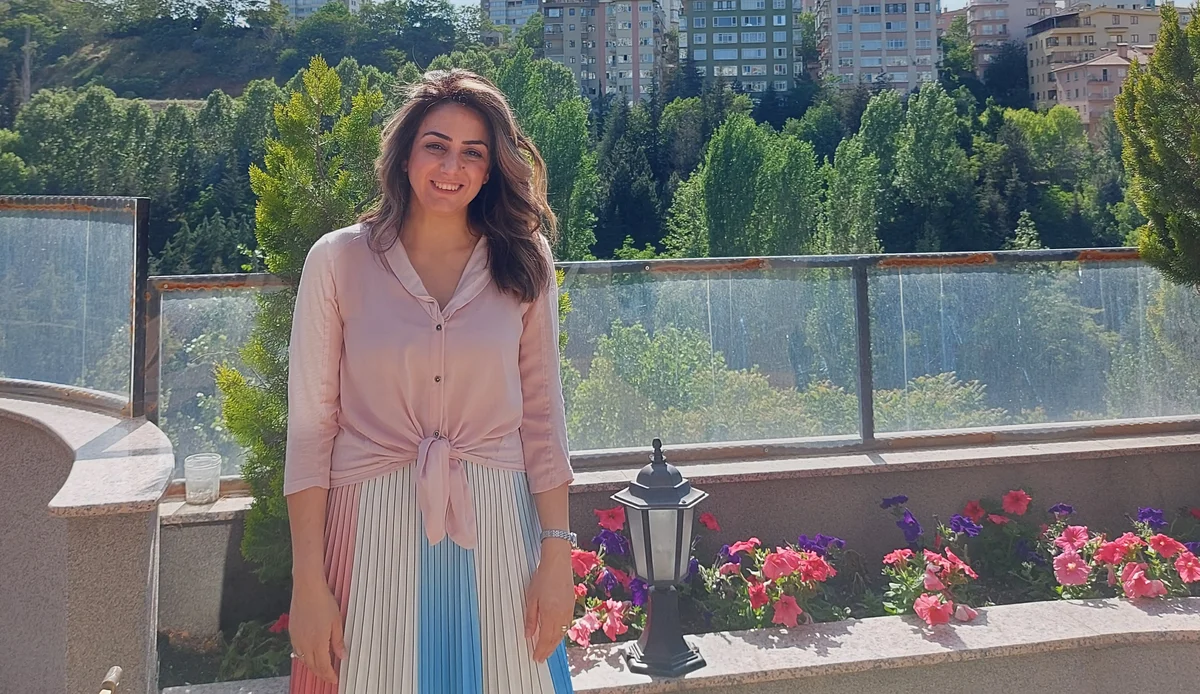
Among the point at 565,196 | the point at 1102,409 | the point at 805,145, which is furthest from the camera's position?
the point at 805,145

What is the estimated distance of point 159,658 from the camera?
113 inches

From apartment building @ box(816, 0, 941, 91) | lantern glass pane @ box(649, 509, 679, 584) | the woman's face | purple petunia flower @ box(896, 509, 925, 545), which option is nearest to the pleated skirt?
the woman's face

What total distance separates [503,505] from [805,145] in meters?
50.2

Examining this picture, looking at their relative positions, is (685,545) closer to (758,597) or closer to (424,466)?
(758,597)

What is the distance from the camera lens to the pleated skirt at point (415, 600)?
1.49m

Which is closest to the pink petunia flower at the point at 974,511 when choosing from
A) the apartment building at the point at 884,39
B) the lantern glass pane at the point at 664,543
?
the lantern glass pane at the point at 664,543

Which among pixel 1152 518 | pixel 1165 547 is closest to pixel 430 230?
pixel 1165 547

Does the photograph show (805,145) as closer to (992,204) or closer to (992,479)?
(992,204)

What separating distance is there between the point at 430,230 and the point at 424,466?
40 centimetres

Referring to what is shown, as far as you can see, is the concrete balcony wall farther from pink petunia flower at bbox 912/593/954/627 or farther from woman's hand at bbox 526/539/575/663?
pink petunia flower at bbox 912/593/954/627

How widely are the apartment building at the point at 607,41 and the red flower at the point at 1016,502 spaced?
92.9 metres

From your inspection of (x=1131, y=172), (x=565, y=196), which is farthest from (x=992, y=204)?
(x=1131, y=172)

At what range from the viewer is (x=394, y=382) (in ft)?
4.89

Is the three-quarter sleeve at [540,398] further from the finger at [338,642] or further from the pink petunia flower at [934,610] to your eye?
the pink petunia flower at [934,610]
